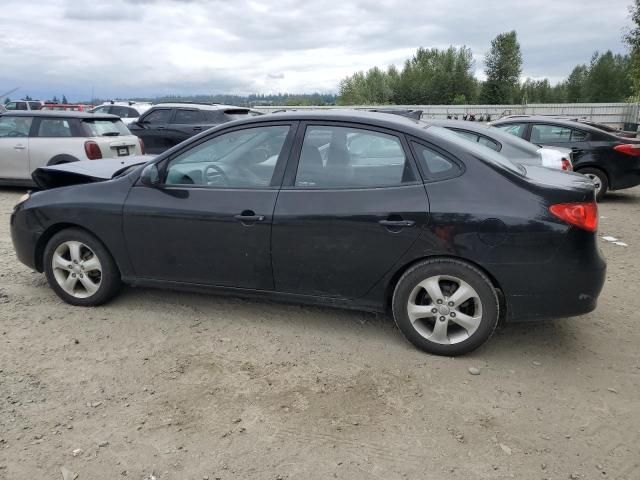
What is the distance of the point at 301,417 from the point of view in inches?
118

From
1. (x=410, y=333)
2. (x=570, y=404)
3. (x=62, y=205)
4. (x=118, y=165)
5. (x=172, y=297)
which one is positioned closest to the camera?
(x=570, y=404)

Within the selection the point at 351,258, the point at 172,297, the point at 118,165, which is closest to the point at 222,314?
the point at 172,297

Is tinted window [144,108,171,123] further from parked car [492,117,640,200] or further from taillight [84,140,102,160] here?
parked car [492,117,640,200]

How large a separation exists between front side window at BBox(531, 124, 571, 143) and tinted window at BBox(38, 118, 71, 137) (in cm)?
841

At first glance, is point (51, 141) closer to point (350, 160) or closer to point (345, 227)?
point (350, 160)

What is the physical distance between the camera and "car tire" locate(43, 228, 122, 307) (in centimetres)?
434

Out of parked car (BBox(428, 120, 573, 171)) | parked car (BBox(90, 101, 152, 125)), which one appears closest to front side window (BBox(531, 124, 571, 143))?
parked car (BBox(428, 120, 573, 171))

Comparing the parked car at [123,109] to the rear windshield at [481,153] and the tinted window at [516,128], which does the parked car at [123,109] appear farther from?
the rear windshield at [481,153]

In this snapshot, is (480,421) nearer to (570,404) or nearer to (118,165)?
(570,404)

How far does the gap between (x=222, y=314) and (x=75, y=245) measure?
4.36ft

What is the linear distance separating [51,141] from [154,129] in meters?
3.97

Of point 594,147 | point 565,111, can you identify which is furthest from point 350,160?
point 565,111

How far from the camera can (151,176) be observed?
13.6 feet

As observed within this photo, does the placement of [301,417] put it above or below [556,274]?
below
